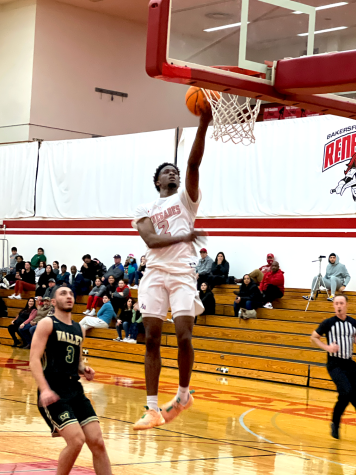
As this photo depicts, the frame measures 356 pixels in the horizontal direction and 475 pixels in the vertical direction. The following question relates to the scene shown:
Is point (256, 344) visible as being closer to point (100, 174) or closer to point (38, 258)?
point (100, 174)

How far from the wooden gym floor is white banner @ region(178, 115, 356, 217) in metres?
5.72

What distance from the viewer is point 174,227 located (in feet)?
17.0

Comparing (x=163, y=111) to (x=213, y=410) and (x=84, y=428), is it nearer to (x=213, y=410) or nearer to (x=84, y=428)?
(x=213, y=410)

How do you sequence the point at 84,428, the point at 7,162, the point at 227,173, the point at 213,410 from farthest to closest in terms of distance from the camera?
the point at 7,162
the point at 227,173
the point at 213,410
the point at 84,428

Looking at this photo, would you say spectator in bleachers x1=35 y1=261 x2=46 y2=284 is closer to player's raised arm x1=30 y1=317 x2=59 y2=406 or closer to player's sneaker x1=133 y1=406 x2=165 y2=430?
player's raised arm x1=30 y1=317 x2=59 y2=406

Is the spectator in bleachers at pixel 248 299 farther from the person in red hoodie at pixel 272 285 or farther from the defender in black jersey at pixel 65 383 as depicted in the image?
the defender in black jersey at pixel 65 383

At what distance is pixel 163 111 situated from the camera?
84.5 ft

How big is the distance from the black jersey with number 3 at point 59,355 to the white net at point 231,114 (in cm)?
202

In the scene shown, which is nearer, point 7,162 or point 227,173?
point 227,173

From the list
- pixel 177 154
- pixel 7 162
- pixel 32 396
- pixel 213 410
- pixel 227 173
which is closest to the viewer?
pixel 213 410

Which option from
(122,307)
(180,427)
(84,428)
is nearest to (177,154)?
(122,307)

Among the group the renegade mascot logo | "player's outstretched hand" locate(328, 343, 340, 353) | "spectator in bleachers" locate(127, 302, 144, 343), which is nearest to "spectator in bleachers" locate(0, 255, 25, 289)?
"spectator in bleachers" locate(127, 302, 144, 343)

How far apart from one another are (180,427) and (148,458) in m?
1.80

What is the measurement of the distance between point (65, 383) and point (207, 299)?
1063cm
